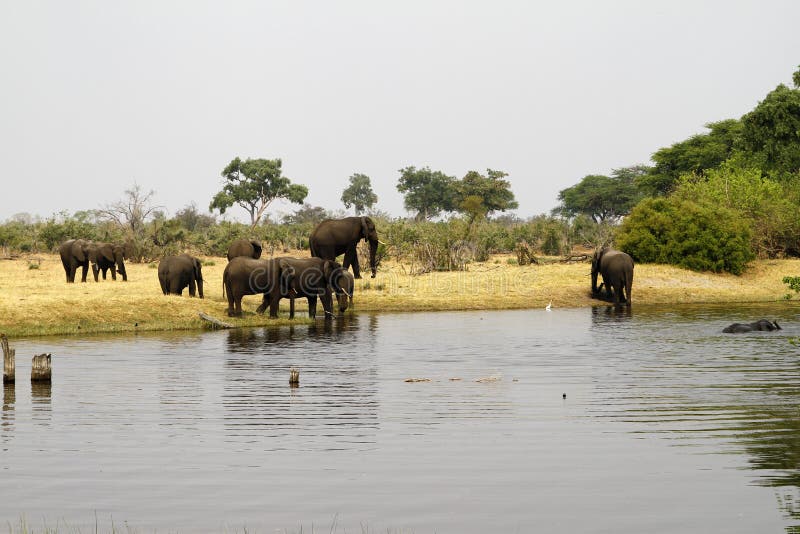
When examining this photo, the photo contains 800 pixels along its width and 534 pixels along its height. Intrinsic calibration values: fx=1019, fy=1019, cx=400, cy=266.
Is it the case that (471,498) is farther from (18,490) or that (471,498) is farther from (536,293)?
(536,293)

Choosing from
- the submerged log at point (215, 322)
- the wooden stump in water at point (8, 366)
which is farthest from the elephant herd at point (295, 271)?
the wooden stump in water at point (8, 366)

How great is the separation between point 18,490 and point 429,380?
9396 mm

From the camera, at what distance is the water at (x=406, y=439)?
956 centimetres

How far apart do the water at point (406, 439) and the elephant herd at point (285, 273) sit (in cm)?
627

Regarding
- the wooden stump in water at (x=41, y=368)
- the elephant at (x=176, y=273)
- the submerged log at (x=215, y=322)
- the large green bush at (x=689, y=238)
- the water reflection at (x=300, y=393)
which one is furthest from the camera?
the large green bush at (x=689, y=238)

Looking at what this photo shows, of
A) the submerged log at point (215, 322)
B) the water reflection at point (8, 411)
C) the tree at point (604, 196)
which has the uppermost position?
the tree at point (604, 196)

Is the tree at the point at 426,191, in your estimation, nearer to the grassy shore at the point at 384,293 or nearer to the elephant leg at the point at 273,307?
the grassy shore at the point at 384,293

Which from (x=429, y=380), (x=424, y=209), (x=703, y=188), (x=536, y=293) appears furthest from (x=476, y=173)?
(x=429, y=380)

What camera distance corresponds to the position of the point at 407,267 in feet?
160

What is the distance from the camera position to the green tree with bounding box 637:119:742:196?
74625 millimetres

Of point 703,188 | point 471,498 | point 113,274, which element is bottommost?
point 471,498

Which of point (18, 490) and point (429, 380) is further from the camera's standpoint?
point (429, 380)

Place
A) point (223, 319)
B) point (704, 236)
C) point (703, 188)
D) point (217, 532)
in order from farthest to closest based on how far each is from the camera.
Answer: point (703, 188), point (704, 236), point (223, 319), point (217, 532)

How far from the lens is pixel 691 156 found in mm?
75500
